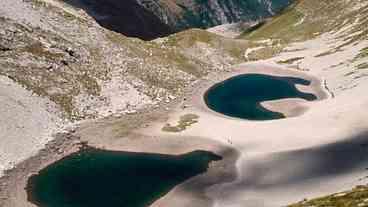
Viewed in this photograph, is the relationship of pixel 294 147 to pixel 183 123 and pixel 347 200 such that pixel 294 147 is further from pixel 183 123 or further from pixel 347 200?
pixel 347 200

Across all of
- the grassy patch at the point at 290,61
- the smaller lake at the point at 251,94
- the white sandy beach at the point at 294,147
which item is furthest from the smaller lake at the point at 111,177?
the grassy patch at the point at 290,61

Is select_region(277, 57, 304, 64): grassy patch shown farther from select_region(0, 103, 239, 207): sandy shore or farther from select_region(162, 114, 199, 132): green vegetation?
select_region(0, 103, 239, 207): sandy shore

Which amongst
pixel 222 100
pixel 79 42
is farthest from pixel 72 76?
pixel 222 100

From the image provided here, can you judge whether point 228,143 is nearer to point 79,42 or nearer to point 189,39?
point 79,42

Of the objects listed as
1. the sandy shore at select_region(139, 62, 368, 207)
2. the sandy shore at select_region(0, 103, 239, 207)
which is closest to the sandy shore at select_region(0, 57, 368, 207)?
the sandy shore at select_region(139, 62, 368, 207)

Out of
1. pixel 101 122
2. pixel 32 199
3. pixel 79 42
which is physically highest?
pixel 79 42

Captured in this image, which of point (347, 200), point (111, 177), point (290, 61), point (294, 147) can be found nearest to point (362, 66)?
point (290, 61)
